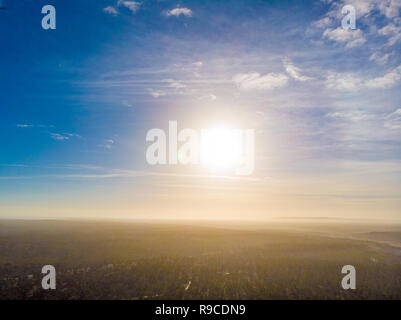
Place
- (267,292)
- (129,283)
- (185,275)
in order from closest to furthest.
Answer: (267,292)
(129,283)
(185,275)
